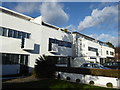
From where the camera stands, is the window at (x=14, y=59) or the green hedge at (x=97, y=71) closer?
the green hedge at (x=97, y=71)

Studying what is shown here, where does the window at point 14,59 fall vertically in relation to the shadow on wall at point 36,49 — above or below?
below

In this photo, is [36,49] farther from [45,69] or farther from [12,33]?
[45,69]

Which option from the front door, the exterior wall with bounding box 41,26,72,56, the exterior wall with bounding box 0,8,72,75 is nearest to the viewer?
the exterior wall with bounding box 0,8,72,75

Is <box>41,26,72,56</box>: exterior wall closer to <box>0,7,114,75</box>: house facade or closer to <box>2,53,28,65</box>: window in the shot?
<box>0,7,114,75</box>: house facade

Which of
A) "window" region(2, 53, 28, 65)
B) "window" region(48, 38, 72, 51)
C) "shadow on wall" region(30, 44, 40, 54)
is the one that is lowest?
"window" region(2, 53, 28, 65)

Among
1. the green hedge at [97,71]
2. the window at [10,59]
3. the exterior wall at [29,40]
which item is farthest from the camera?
the exterior wall at [29,40]

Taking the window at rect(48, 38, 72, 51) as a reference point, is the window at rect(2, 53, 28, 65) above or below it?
below

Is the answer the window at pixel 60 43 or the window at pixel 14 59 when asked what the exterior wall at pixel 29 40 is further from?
the window at pixel 60 43

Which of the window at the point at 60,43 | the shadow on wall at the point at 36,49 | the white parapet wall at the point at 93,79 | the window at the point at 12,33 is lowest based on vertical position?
the white parapet wall at the point at 93,79

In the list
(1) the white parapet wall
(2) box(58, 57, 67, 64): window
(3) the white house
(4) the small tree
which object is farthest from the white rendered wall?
(1) the white parapet wall

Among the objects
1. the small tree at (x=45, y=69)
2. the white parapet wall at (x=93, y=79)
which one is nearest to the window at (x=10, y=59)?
the small tree at (x=45, y=69)

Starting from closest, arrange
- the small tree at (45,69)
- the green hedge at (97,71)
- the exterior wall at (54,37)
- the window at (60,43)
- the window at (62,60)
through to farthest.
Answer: the green hedge at (97,71)
the small tree at (45,69)
the exterior wall at (54,37)
the window at (60,43)
the window at (62,60)

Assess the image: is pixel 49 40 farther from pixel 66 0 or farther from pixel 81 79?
pixel 81 79

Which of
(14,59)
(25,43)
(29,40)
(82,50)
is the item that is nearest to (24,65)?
(14,59)
